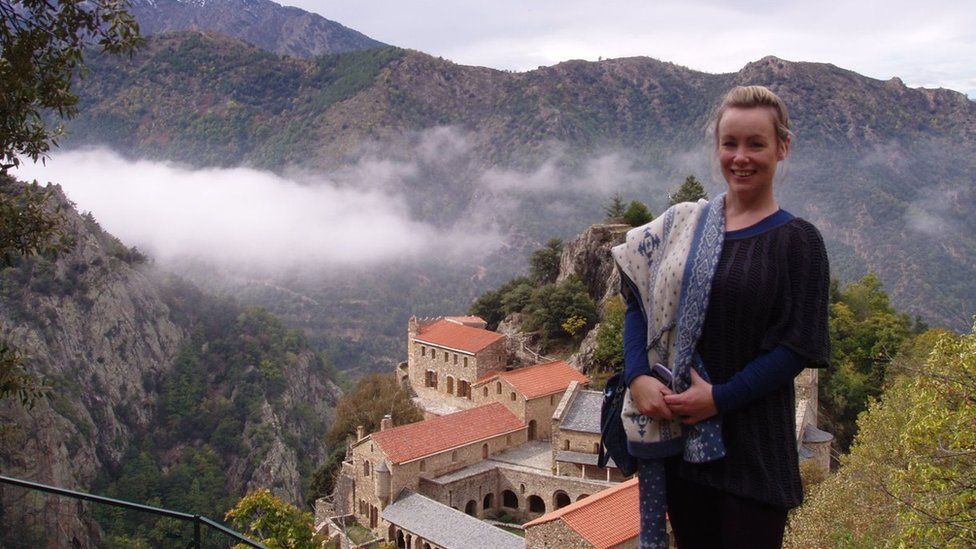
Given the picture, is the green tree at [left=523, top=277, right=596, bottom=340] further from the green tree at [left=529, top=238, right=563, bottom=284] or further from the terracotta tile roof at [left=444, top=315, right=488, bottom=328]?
the green tree at [left=529, top=238, right=563, bottom=284]

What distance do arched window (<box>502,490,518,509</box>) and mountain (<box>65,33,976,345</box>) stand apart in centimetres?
4418

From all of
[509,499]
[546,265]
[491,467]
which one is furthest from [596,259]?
Answer: [509,499]

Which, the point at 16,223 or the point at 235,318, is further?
the point at 235,318

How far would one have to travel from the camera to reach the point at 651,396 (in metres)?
3.75

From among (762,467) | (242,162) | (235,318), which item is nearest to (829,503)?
(762,467)

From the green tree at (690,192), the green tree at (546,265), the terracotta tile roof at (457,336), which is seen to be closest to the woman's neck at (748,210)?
the terracotta tile roof at (457,336)

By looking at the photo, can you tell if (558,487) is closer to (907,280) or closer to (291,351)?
(907,280)

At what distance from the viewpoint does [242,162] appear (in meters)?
153

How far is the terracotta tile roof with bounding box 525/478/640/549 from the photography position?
18859mm

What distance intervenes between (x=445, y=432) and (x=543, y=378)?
17.8ft

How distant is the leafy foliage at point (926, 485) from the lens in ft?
31.4

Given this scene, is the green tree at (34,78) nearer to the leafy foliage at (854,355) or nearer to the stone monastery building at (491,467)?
the stone monastery building at (491,467)

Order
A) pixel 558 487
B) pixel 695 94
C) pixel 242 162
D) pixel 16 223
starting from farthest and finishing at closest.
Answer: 1. pixel 242 162
2. pixel 695 94
3. pixel 558 487
4. pixel 16 223

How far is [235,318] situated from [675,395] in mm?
81621
